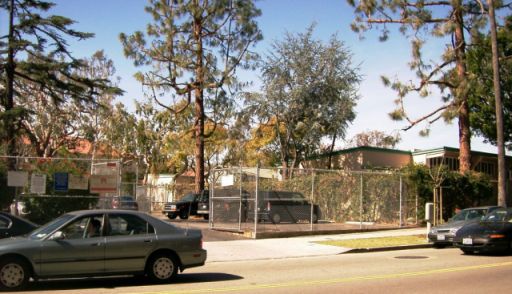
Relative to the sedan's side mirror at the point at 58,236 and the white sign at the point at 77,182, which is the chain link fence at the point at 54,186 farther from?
the sedan's side mirror at the point at 58,236

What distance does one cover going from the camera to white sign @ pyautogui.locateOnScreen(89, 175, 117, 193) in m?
18.9

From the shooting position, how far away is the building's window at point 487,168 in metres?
37.9

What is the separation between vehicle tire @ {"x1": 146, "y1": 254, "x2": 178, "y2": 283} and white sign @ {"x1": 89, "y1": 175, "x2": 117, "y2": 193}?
8.56 meters

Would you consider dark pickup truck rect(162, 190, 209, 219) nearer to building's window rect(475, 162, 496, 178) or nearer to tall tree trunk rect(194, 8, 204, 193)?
tall tree trunk rect(194, 8, 204, 193)

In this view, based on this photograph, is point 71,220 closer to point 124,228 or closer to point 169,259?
point 124,228

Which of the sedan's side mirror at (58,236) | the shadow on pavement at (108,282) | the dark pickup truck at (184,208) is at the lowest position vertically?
the shadow on pavement at (108,282)

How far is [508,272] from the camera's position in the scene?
40.7 feet

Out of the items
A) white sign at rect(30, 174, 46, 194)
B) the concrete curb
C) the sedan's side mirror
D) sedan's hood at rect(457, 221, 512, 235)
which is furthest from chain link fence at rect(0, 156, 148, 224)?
sedan's hood at rect(457, 221, 512, 235)

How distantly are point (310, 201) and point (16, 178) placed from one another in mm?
11609

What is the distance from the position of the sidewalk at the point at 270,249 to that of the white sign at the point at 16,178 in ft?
19.5

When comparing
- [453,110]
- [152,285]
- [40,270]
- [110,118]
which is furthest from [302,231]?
[110,118]

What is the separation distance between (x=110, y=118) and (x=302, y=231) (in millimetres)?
31838

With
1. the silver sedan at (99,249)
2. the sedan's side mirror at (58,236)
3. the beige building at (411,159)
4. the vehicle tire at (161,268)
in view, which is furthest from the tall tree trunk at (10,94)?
the beige building at (411,159)

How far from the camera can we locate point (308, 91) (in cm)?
4350
